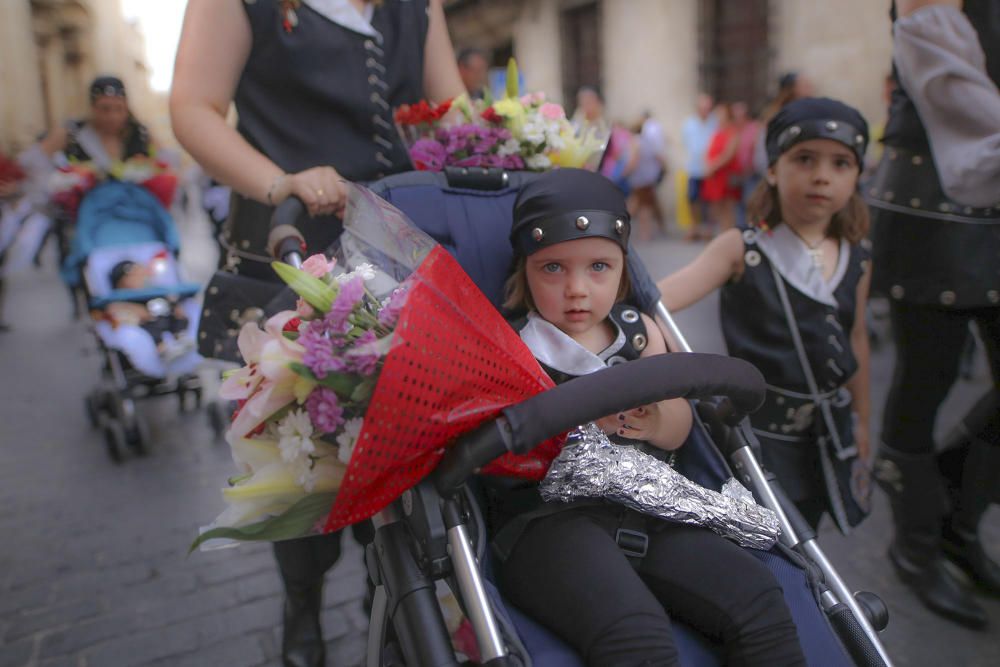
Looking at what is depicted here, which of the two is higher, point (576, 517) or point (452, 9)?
point (452, 9)

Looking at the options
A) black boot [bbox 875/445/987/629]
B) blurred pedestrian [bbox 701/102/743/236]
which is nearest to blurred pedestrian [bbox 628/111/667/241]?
blurred pedestrian [bbox 701/102/743/236]

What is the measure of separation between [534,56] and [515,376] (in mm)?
19647

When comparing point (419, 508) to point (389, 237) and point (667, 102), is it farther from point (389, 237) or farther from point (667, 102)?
point (667, 102)

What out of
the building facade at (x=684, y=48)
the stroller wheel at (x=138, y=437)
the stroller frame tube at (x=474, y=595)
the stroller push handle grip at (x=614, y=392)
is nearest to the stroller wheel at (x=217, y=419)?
the stroller wheel at (x=138, y=437)

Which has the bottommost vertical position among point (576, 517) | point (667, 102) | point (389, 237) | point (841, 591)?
point (841, 591)

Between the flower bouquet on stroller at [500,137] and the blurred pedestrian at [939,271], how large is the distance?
106cm

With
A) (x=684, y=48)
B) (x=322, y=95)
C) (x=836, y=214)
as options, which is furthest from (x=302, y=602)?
(x=684, y=48)

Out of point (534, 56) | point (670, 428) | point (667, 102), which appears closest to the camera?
point (670, 428)

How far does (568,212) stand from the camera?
1801 millimetres

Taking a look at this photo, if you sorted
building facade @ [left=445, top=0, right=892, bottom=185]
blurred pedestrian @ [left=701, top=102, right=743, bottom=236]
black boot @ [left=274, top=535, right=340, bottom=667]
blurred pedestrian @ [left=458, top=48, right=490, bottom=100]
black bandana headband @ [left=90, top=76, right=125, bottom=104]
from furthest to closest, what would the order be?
building facade @ [left=445, top=0, right=892, bottom=185] < blurred pedestrian @ [left=701, top=102, right=743, bottom=236] < blurred pedestrian @ [left=458, top=48, right=490, bottom=100] < black bandana headband @ [left=90, top=76, right=125, bottom=104] < black boot @ [left=274, top=535, right=340, bottom=667]

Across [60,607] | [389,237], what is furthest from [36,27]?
[389,237]

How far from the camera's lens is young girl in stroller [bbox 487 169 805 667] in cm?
142

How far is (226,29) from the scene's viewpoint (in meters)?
2.12

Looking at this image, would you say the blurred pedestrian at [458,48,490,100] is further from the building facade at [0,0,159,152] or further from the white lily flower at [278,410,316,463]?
the white lily flower at [278,410,316,463]
